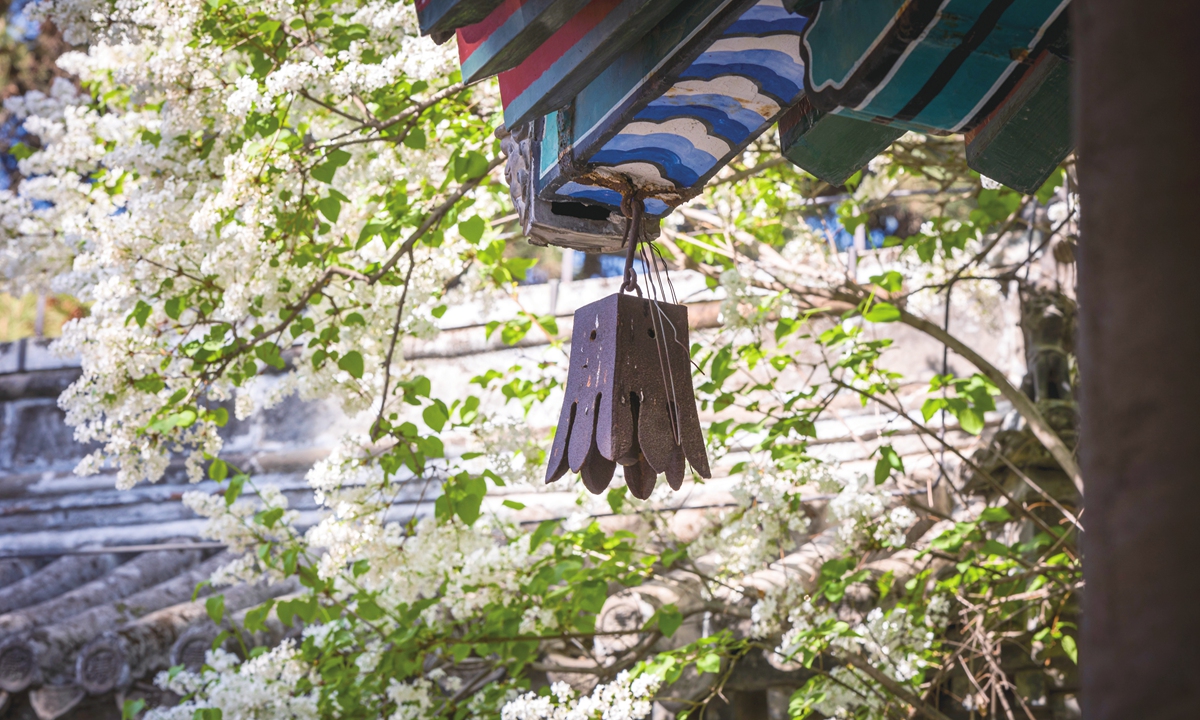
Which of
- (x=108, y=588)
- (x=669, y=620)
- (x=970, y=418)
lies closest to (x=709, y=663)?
(x=669, y=620)

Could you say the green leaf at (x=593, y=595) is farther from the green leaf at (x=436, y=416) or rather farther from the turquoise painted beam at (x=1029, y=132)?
the turquoise painted beam at (x=1029, y=132)

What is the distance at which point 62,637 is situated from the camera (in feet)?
13.6

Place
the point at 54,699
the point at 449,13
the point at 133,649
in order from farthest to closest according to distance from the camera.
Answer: the point at 133,649 < the point at 54,699 < the point at 449,13

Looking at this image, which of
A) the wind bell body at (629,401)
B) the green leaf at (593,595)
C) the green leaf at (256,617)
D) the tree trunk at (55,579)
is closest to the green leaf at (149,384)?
the green leaf at (256,617)

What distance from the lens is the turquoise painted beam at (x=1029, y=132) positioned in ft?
3.25

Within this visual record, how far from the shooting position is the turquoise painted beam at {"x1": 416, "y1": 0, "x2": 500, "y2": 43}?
1.02 metres

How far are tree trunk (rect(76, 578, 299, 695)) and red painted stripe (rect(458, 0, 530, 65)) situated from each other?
3703mm

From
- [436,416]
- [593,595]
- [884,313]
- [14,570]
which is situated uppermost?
[884,313]

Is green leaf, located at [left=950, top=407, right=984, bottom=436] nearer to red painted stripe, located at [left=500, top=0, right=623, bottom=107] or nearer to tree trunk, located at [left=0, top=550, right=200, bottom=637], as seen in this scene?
red painted stripe, located at [left=500, top=0, right=623, bottom=107]

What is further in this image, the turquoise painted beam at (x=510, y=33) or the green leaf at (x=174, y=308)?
the green leaf at (x=174, y=308)

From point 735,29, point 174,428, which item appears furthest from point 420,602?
point 735,29

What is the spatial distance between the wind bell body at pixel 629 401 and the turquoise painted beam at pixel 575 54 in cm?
27

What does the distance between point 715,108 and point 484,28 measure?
11.8 inches

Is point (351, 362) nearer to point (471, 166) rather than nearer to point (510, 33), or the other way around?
point (471, 166)
